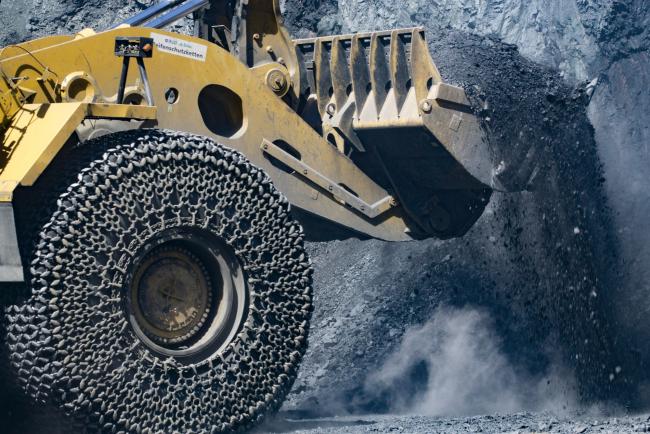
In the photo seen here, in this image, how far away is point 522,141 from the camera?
9.41m

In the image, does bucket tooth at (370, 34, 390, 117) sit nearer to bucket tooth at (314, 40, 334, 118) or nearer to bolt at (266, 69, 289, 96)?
bucket tooth at (314, 40, 334, 118)

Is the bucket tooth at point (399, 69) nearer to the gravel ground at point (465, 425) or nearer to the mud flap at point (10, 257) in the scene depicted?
the gravel ground at point (465, 425)

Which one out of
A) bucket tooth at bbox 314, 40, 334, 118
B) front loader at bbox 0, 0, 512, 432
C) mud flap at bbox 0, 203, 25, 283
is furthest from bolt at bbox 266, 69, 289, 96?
mud flap at bbox 0, 203, 25, 283

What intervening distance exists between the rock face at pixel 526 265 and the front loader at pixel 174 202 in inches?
33.7

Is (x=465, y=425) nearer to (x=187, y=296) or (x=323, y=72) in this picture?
(x=187, y=296)

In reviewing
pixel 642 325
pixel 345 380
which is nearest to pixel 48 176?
pixel 345 380

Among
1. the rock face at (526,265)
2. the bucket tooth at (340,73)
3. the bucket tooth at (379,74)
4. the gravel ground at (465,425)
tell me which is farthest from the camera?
the rock face at (526,265)

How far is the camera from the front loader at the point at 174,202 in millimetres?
6441

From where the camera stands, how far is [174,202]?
6961 millimetres

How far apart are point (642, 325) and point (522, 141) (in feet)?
8.24

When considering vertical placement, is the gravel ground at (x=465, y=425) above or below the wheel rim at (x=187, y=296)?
below

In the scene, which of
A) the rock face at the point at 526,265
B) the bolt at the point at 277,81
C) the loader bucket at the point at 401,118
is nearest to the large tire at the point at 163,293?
the bolt at the point at 277,81

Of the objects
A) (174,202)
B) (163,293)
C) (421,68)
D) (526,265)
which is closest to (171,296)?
(163,293)

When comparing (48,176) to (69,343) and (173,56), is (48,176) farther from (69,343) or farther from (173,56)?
(173,56)
